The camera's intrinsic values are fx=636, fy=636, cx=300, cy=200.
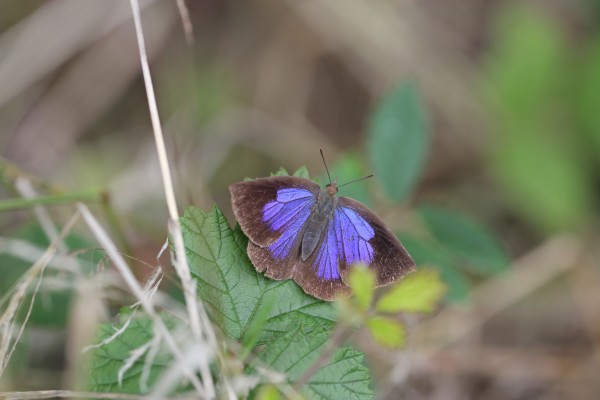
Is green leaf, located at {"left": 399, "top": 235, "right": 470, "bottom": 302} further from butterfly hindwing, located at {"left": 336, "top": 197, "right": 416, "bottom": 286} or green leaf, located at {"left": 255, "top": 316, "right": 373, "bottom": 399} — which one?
green leaf, located at {"left": 255, "top": 316, "right": 373, "bottom": 399}

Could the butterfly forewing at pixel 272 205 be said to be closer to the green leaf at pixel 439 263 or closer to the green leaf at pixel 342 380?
the green leaf at pixel 342 380

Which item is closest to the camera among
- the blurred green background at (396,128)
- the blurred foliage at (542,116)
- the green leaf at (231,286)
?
the green leaf at (231,286)

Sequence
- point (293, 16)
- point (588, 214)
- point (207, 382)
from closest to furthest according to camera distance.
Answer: point (207, 382) → point (588, 214) → point (293, 16)

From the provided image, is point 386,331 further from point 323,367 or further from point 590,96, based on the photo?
point 590,96

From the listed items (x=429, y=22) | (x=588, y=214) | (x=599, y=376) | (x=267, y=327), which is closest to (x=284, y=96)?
(x=429, y=22)

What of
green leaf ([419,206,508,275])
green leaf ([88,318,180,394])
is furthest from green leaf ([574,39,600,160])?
green leaf ([88,318,180,394])

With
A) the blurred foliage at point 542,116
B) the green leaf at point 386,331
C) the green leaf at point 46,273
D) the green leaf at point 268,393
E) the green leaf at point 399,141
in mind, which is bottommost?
the green leaf at point 268,393

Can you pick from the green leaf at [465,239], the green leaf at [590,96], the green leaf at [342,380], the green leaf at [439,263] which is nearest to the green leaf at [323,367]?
the green leaf at [342,380]

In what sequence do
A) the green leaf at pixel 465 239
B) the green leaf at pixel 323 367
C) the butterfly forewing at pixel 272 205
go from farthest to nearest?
the green leaf at pixel 465 239 → the butterfly forewing at pixel 272 205 → the green leaf at pixel 323 367

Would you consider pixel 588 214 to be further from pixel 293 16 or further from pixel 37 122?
pixel 37 122
